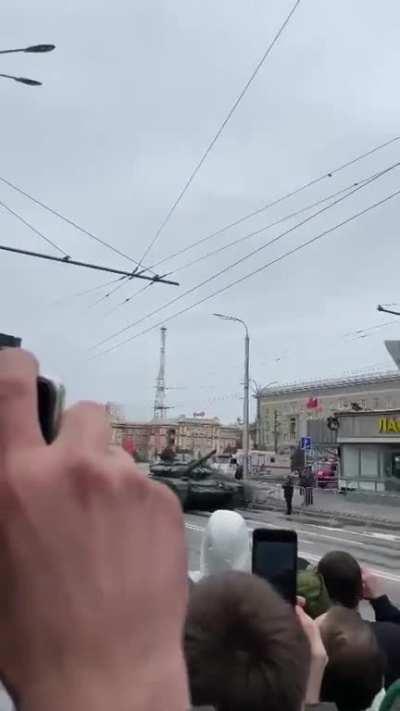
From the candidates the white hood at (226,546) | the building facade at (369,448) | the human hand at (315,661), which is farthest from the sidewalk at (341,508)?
the human hand at (315,661)

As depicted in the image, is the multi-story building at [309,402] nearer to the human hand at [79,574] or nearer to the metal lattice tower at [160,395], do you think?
the metal lattice tower at [160,395]

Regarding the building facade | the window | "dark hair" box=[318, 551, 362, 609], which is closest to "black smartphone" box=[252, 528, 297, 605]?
"dark hair" box=[318, 551, 362, 609]

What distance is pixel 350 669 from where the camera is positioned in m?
2.48

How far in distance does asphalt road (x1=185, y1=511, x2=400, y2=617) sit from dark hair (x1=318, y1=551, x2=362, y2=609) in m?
7.99

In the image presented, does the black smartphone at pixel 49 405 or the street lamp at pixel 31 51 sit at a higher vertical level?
the street lamp at pixel 31 51

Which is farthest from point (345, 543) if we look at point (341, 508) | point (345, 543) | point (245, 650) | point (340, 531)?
point (245, 650)

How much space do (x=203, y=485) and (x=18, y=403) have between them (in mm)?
22223

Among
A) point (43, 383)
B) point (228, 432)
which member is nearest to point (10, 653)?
point (43, 383)

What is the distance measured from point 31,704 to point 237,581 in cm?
89

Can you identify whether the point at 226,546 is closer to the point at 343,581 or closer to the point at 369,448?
the point at 343,581

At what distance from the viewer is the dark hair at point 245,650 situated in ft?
4.76

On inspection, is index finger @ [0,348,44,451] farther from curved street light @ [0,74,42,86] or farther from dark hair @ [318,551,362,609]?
curved street light @ [0,74,42,86]

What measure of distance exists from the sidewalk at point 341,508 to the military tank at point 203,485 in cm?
149

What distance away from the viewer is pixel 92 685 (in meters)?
0.71
